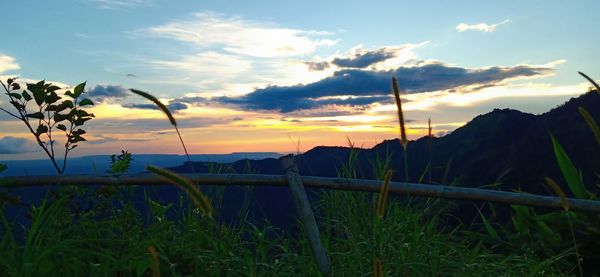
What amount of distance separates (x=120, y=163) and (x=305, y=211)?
5.64 ft

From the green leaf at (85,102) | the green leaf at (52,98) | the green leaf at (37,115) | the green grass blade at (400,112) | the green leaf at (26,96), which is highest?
the green leaf at (26,96)

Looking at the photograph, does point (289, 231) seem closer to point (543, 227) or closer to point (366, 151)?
point (366, 151)

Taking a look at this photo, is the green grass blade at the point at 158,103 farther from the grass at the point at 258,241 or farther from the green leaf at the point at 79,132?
the green leaf at the point at 79,132

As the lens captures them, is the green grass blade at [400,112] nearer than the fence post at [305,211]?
Yes

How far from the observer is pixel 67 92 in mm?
5191

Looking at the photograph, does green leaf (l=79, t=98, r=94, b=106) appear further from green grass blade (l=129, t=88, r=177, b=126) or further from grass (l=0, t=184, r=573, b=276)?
green grass blade (l=129, t=88, r=177, b=126)

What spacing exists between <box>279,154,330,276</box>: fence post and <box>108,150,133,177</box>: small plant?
136 cm

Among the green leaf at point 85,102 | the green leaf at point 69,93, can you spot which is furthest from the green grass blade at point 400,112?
the green leaf at point 69,93

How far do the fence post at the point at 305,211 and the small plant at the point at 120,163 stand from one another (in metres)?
1.36

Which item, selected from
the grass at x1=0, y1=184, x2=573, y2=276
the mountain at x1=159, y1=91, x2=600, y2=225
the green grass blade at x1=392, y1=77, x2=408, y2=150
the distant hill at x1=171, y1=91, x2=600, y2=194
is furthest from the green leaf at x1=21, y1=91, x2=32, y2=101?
the distant hill at x1=171, y1=91, x2=600, y2=194

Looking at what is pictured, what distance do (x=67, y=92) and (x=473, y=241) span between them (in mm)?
3743

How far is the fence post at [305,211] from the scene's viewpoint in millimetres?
3934

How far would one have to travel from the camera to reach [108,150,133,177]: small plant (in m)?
5.00

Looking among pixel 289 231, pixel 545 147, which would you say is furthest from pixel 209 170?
pixel 545 147
